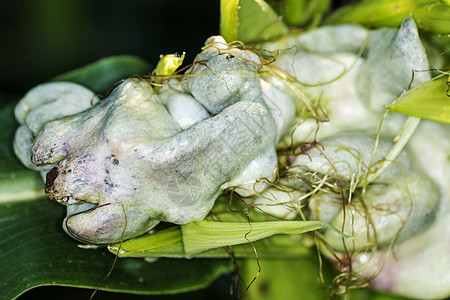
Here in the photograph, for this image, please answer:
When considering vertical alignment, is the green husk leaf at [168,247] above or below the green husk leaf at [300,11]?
below

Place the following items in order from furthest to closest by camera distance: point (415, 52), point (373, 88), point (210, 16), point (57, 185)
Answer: point (210, 16)
point (373, 88)
point (415, 52)
point (57, 185)

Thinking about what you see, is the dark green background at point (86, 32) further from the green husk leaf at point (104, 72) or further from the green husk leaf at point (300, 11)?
the green husk leaf at point (300, 11)

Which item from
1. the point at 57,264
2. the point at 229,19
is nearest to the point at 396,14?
the point at 229,19

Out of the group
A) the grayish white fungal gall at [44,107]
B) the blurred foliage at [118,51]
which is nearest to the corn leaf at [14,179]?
the blurred foliage at [118,51]

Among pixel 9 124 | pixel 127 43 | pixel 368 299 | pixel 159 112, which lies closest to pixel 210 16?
pixel 127 43

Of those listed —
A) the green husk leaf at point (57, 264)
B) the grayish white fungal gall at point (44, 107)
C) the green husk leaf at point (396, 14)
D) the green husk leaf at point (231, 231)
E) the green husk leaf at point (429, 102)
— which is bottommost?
the green husk leaf at point (57, 264)

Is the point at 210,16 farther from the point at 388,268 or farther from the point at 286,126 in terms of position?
the point at 388,268

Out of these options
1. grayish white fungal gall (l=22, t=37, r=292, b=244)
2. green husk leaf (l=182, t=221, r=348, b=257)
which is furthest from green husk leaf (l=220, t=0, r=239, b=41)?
green husk leaf (l=182, t=221, r=348, b=257)
